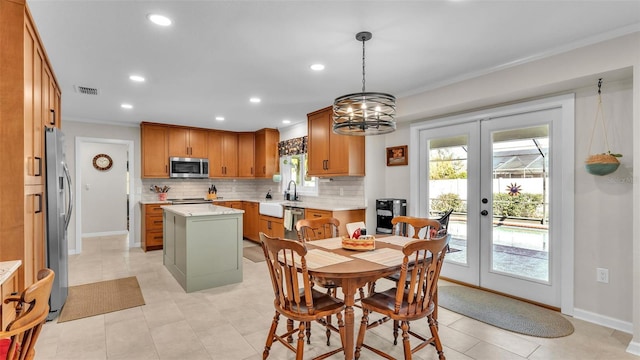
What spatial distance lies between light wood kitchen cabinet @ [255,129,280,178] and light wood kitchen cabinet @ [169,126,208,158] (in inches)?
45.6

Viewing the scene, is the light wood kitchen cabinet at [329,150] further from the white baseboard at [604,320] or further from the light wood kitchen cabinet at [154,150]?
the light wood kitchen cabinet at [154,150]

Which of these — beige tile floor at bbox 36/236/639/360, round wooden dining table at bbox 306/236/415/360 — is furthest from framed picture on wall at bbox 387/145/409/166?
round wooden dining table at bbox 306/236/415/360

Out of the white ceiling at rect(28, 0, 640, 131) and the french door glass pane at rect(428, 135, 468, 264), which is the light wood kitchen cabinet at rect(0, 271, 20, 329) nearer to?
the white ceiling at rect(28, 0, 640, 131)

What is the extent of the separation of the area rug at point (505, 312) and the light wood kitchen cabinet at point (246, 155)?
15.4 ft

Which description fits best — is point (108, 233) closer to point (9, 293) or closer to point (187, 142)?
point (187, 142)

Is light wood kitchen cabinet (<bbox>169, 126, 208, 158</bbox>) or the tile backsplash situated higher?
light wood kitchen cabinet (<bbox>169, 126, 208, 158</bbox>)

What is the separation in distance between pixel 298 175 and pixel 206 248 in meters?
2.86

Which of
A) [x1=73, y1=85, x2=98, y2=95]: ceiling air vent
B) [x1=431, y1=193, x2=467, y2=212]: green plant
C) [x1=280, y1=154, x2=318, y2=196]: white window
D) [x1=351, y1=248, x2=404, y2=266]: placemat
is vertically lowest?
[x1=351, y1=248, x2=404, y2=266]: placemat

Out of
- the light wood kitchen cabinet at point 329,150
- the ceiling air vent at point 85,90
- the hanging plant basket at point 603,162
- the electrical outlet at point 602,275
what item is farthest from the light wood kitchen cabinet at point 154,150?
the electrical outlet at point 602,275

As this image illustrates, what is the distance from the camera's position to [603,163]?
263cm

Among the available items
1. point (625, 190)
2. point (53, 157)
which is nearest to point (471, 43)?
point (625, 190)

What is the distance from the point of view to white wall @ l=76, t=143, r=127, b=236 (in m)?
7.41

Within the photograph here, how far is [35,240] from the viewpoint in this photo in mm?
2404

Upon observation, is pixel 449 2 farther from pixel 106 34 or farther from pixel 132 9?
pixel 106 34
